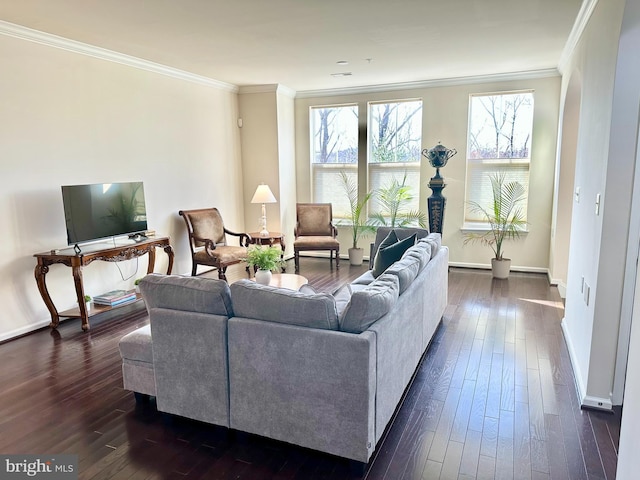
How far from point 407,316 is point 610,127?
1.59m

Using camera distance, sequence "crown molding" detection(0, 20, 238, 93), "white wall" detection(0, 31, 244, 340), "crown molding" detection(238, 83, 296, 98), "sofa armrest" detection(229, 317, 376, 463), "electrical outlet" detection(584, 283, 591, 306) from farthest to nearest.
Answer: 1. "crown molding" detection(238, 83, 296, 98)
2. "white wall" detection(0, 31, 244, 340)
3. "crown molding" detection(0, 20, 238, 93)
4. "electrical outlet" detection(584, 283, 591, 306)
5. "sofa armrest" detection(229, 317, 376, 463)

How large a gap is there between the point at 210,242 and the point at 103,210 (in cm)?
146

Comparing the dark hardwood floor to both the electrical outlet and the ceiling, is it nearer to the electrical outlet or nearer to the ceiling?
the electrical outlet

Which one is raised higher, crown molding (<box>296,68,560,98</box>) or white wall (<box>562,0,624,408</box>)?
crown molding (<box>296,68,560,98</box>)

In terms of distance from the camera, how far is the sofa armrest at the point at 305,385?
6.77ft

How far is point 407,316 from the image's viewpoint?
8.68 ft

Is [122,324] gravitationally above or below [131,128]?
below

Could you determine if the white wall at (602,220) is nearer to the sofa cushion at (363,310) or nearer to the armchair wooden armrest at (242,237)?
the sofa cushion at (363,310)

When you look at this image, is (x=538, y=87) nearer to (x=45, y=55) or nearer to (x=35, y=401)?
(x=45, y=55)

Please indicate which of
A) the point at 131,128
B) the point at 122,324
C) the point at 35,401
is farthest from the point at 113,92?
the point at 35,401

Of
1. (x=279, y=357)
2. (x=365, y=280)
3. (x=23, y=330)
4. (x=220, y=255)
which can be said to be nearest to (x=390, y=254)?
(x=365, y=280)

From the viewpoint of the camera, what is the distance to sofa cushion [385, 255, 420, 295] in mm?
2652

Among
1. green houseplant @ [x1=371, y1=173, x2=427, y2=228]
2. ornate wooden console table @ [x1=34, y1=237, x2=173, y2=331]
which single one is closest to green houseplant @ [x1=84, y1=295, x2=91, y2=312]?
ornate wooden console table @ [x1=34, y1=237, x2=173, y2=331]

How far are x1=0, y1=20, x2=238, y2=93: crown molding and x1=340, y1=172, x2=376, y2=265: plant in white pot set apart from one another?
2.56m
